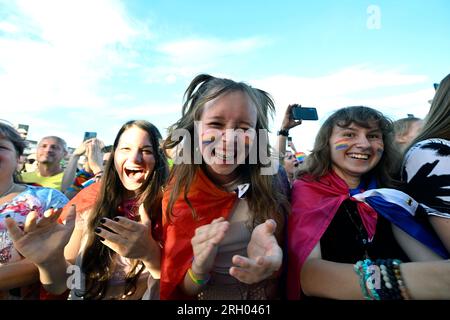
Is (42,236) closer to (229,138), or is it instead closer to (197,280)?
(197,280)

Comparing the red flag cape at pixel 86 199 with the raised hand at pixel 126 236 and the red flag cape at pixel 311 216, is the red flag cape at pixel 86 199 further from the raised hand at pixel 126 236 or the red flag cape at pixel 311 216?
the red flag cape at pixel 311 216

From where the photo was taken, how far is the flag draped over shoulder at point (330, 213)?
3.87ft

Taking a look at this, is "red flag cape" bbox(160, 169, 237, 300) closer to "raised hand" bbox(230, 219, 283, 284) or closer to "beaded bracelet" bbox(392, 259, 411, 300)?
"raised hand" bbox(230, 219, 283, 284)

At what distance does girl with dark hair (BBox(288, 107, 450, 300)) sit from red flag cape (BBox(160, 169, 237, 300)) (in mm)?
361

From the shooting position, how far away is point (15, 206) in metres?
1.65

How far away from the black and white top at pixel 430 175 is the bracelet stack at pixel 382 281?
11.3 inches

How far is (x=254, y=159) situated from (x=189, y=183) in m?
0.36

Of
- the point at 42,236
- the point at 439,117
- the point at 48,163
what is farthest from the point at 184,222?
the point at 48,163

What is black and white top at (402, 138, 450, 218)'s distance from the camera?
1090mm

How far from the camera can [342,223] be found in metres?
1.31

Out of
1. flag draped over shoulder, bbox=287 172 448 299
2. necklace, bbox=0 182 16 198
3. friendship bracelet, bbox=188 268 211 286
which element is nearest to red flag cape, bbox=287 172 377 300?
flag draped over shoulder, bbox=287 172 448 299

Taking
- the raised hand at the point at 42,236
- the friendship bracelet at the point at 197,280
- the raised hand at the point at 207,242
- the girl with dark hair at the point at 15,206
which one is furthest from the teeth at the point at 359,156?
the girl with dark hair at the point at 15,206
